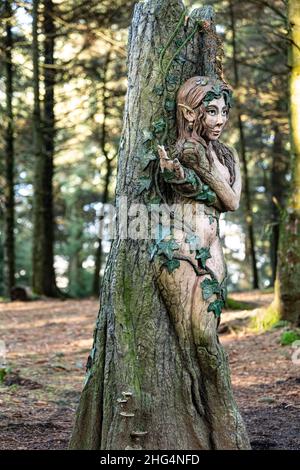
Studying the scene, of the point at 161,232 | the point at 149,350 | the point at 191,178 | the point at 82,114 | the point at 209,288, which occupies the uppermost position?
the point at 82,114

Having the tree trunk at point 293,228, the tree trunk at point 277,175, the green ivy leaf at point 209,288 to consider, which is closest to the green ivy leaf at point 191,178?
the green ivy leaf at point 209,288

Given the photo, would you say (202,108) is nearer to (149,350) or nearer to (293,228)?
(149,350)

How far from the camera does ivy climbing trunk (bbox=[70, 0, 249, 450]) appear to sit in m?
4.42

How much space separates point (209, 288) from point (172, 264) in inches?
12.0

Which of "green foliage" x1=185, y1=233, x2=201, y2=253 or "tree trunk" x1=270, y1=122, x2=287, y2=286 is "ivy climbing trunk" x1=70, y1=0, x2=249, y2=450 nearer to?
"green foliage" x1=185, y1=233, x2=201, y2=253

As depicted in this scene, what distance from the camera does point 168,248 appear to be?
441 centimetres

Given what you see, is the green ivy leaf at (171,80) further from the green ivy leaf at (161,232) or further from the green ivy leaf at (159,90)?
the green ivy leaf at (161,232)

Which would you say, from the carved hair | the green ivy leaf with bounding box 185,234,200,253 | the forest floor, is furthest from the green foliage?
the forest floor

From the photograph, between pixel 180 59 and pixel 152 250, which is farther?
pixel 180 59

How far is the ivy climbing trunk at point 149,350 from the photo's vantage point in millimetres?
4422

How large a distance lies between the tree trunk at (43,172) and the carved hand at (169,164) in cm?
1138

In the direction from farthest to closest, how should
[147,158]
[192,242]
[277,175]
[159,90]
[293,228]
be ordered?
[277,175] → [293,228] → [159,90] → [147,158] → [192,242]

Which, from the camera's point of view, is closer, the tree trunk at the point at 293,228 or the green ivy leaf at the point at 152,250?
the green ivy leaf at the point at 152,250

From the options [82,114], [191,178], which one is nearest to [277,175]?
[82,114]
